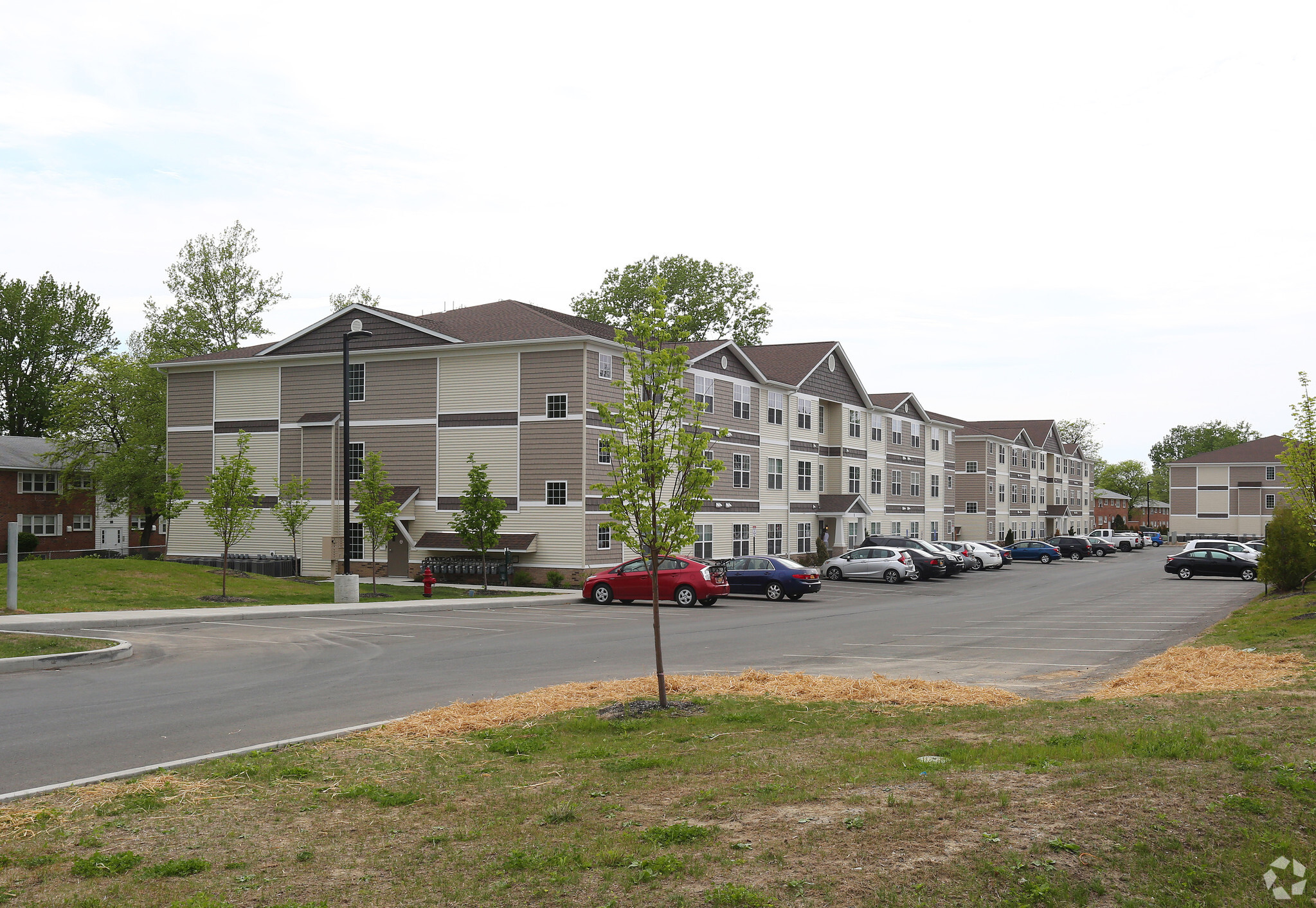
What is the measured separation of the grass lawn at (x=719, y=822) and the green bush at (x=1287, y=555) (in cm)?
2445

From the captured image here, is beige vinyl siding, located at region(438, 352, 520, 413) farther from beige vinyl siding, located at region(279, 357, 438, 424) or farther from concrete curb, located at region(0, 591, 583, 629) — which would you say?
concrete curb, located at region(0, 591, 583, 629)

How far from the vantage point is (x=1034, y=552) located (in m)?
69.8

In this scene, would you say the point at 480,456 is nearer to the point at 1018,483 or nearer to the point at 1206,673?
the point at 1206,673

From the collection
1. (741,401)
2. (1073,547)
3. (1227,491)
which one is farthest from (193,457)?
(1227,491)

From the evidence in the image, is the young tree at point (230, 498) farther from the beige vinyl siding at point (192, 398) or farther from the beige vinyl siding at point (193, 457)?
the beige vinyl siding at point (192, 398)

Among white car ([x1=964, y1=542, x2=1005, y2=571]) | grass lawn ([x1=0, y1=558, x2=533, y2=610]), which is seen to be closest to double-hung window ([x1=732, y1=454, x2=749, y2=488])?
grass lawn ([x1=0, y1=558, x2=533, y2=610])

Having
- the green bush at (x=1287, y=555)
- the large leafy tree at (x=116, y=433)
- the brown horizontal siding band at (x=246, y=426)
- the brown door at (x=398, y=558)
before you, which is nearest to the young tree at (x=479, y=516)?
the brown door at (x=398, y=558)

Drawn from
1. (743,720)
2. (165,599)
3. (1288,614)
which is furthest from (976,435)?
(743,720)

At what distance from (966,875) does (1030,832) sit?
73 cm

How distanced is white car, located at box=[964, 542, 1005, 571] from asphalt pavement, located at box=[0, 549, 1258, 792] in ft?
88.0

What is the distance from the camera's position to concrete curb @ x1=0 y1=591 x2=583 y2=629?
866 inches

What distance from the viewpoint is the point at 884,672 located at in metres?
15.6

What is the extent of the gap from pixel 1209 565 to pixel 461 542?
110ft

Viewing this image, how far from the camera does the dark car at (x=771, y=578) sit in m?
34.4
